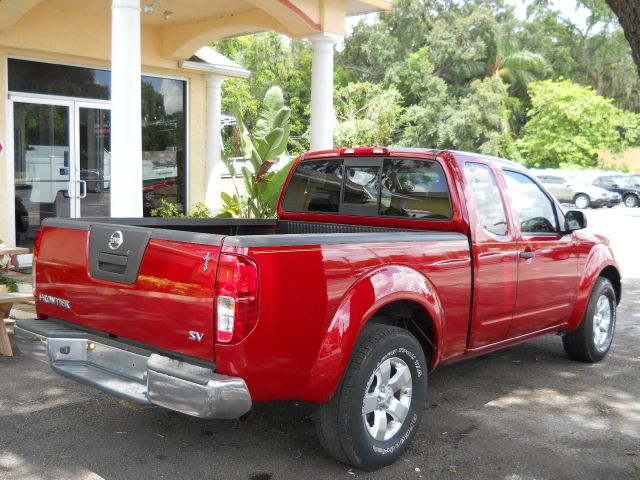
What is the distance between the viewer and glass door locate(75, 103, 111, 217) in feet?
37.1

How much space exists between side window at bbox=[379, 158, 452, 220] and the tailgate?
2.06 meters

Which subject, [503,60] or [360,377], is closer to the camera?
[360,377]

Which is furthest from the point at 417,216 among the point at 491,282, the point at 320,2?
the point at 320,2

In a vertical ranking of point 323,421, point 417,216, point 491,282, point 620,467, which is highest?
point 417,216

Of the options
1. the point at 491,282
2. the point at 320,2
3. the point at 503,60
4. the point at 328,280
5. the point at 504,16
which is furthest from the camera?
the point at 504,16

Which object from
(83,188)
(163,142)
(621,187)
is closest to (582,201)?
(621,187)

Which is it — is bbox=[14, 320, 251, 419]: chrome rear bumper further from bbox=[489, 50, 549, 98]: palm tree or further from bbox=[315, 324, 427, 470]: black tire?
bbox=[489, 50, 549, 98]: palm tree

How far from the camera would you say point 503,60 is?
138 feet

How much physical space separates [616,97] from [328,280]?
47.6 meters

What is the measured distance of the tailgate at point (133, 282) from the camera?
3.50m

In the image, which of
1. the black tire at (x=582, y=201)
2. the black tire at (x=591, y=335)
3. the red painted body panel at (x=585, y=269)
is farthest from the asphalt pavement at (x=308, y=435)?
the black tire at (x=582, y=201)

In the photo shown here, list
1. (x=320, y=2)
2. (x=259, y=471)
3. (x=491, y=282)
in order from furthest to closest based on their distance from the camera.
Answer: (x=320, y=2)
(x=491, y=282)
(x=259, y=471)

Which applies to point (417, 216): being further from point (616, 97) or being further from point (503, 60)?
point (616, 97)

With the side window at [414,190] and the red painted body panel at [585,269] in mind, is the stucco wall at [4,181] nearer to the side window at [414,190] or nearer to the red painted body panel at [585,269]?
the side window at [414,190]
